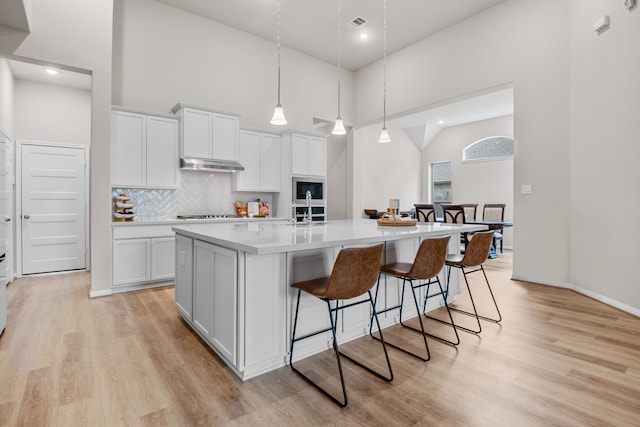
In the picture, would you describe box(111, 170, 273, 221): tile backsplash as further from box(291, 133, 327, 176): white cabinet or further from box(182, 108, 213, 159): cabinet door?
box(291, 133, 327, 176): white cabinet

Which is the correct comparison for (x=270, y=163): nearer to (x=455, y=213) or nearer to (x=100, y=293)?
(x=100, y=293)

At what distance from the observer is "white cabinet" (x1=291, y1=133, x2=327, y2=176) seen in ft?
17.4

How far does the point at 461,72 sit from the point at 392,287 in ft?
12.4

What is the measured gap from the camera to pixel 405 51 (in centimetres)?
573

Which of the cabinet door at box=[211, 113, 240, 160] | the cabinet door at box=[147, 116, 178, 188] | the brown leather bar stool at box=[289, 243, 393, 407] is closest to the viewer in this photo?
the brown leather bar stool at box=[289, 243, 393, 407]

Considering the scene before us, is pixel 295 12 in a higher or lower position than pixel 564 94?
higher

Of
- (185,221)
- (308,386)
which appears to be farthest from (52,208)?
(308,386)

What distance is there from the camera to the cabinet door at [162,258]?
398 centimetres

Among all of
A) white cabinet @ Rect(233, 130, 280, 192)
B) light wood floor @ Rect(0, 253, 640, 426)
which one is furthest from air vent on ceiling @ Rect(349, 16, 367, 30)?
light wood floor @ Rect(0, 253, 640, 426)

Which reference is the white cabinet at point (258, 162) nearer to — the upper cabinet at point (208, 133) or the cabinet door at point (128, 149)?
the upper cabinet at point (208, 133)

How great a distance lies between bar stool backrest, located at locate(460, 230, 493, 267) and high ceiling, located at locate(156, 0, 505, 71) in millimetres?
3584

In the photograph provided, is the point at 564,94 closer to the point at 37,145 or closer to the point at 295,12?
the point at 295,12

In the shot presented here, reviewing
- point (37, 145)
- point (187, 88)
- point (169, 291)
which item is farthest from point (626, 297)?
point (37, 145)

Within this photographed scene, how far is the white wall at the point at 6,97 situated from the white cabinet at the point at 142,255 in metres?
1.95
